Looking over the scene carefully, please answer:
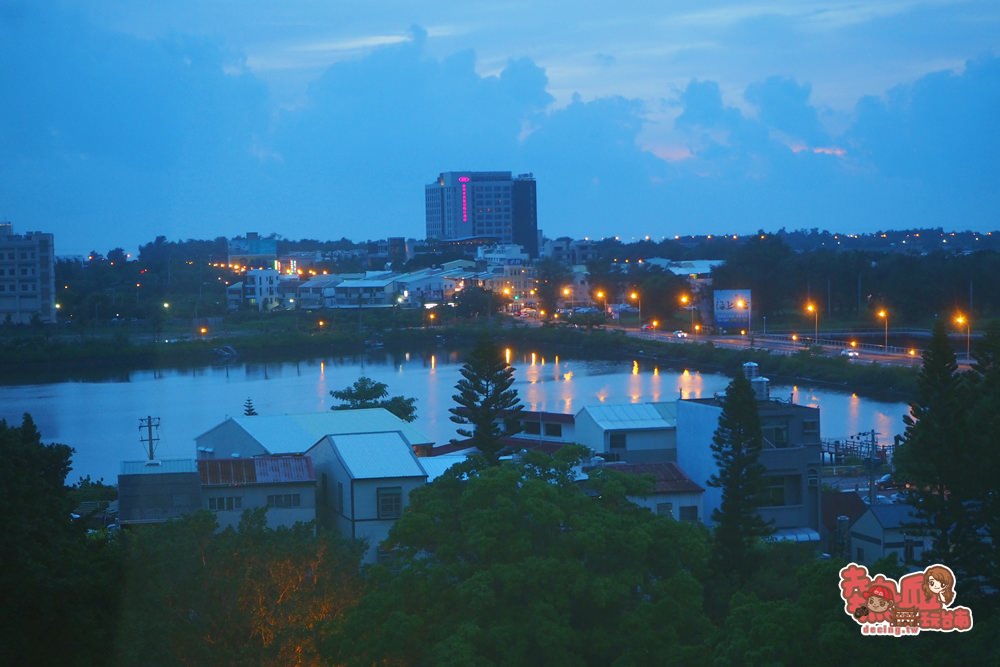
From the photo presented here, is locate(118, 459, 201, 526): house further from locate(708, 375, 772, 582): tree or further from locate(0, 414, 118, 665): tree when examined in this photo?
locate(708, 375, 772, 582): tree

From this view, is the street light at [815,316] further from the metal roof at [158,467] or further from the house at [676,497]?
the metal roof at [158,467]

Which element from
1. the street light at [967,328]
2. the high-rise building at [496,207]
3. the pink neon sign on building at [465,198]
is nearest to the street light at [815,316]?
the street light at [967,328]

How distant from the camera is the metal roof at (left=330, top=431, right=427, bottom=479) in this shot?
14.1ft

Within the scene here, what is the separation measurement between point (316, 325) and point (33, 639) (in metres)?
16.7

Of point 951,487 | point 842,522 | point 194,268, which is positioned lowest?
point 842,522

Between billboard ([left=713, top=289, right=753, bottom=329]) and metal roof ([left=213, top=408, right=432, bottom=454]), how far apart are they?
11180mm

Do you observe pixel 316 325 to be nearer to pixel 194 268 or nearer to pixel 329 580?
pixel 194 268

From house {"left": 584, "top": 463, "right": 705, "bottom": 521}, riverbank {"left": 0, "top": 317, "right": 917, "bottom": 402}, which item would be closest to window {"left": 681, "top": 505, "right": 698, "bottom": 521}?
house {"left": 584, "top": 463, "right": 705, "bottom": 521}

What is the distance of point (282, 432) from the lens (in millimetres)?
5535

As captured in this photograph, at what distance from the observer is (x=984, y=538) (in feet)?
12.1

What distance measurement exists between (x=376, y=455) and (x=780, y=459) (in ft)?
5.58

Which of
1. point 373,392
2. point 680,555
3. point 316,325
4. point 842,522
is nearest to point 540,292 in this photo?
point 316,325

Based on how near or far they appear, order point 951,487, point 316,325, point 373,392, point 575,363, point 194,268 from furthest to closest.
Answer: point 194,268 < point 316,325 < point 575,363 < point 373,392 < point 951,487

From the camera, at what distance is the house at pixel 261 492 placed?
4320 millimetres
